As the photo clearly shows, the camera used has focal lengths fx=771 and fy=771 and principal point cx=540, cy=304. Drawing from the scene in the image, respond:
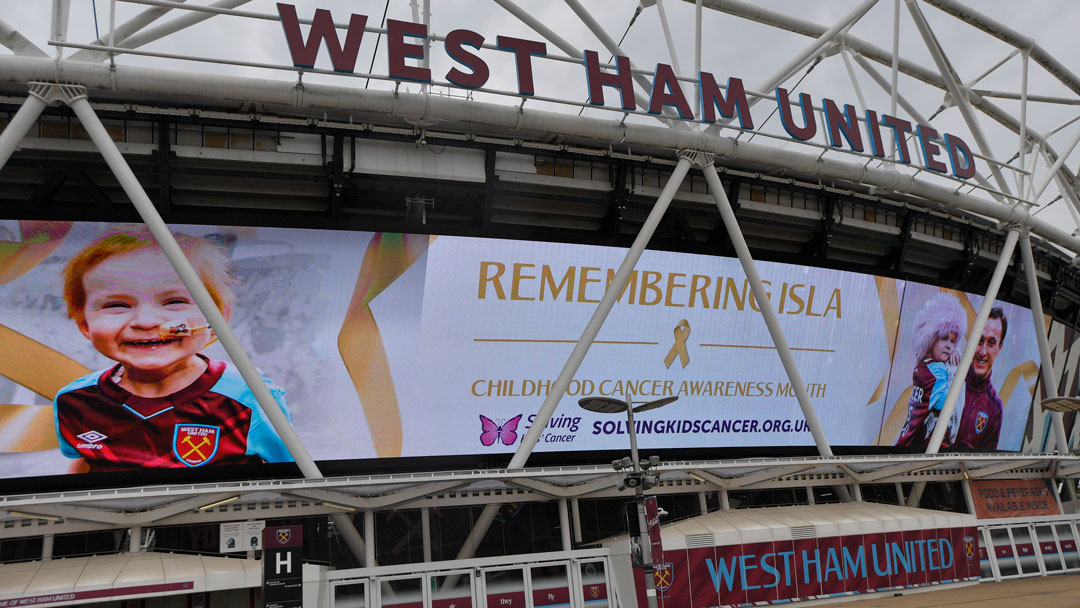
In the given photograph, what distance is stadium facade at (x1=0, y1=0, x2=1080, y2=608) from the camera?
795 inches

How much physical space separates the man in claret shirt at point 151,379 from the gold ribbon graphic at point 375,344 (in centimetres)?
243

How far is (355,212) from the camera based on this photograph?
24.8 meters

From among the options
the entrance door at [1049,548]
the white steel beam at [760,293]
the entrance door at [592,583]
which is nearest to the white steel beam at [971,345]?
the entrance door at [1049,548]

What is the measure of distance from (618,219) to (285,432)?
1291 cm

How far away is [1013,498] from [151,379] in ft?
106

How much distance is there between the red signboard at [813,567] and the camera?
72.1 feet

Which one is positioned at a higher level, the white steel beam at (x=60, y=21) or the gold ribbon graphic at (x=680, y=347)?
the white steel beam at (x=60, y=21)

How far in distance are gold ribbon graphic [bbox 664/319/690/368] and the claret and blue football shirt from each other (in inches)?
511

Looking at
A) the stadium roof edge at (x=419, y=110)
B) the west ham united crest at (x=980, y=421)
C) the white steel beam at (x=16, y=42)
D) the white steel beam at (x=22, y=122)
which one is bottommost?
the west ham united crest at (x=980, y=421)

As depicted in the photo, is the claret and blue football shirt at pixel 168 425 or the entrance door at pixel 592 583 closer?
the claret and blue football shirt at pixel 168 425

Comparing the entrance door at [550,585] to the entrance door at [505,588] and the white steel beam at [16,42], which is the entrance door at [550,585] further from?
the white steel beam at [16,42]

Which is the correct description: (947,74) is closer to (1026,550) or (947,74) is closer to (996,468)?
(996,468)

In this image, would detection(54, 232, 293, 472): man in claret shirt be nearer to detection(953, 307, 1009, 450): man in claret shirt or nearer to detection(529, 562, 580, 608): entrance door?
detection(529, 562, 580, 608): entrance door

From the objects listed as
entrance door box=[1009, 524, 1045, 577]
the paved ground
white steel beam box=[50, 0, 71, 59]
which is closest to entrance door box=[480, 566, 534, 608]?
the paved ground
